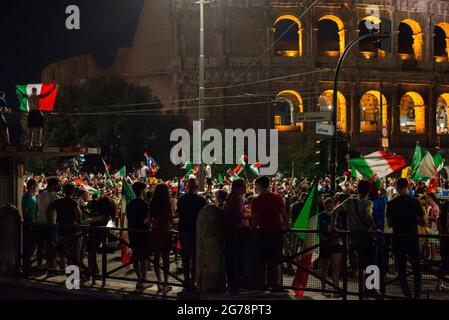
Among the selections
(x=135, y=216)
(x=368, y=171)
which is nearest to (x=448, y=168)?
(x=368, y=171)

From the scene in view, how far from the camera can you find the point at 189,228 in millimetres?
10133

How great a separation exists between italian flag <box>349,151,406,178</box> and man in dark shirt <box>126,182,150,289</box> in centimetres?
562

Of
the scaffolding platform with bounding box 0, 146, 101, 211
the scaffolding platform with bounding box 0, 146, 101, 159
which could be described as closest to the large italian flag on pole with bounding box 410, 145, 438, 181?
the scaffolding platform with bounding box 0, 146, 101, 211

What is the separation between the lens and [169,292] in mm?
10047

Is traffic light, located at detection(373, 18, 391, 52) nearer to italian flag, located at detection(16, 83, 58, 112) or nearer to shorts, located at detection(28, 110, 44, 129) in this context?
italian flag, located at detection(16, 83, 58, 112)

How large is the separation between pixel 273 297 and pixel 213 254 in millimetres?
1014

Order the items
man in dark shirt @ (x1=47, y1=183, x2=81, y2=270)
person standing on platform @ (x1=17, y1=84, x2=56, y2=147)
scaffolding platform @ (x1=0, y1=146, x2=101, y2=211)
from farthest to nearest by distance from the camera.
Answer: person standing on platform @ (x1=17, y1=84, x2=56, y2=147) < scaffolding platform @ (x1=0, y1=146, x2=101, y2=211) < man in dark shirt @ (x1=47, y1=183, x2=81, y2=270)

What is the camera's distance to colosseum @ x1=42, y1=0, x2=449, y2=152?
1799 inches

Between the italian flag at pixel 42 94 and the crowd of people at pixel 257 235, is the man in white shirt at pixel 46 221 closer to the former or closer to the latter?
the crowd of people at pixel 257 235

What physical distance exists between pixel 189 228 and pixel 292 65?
3709 centimetres

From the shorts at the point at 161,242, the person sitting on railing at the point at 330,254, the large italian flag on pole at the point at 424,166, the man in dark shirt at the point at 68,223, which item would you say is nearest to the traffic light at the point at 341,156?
the large italian flag on pole at the point at 424,166

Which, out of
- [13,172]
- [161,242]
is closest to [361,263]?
[161,242]

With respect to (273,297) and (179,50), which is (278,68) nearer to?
(179,50)

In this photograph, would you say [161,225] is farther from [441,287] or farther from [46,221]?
[441,287]
